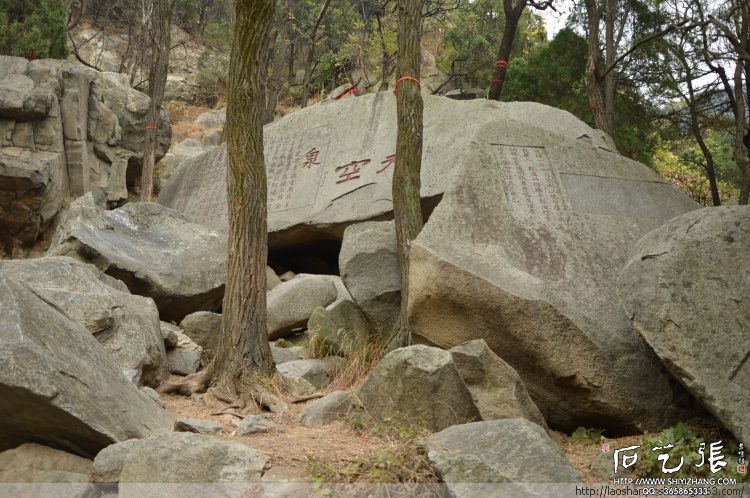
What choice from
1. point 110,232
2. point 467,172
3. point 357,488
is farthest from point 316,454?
point 110,232

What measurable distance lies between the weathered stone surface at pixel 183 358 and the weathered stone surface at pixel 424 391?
2.24 metres

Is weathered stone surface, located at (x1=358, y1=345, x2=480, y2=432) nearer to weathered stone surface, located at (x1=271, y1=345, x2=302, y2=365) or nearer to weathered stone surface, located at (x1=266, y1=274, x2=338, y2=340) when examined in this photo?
weathered stone surface, located at (x1=271, y1=345, x2=302, y2=365)

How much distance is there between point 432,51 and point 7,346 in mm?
19786

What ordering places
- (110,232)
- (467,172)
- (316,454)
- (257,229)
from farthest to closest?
(110,232)
(467,172)
(257,229)
(316,454)

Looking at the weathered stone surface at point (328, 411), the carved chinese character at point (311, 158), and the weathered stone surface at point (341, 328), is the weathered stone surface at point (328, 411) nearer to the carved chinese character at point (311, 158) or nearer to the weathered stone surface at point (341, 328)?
the weathered stone surface at point (341, 328)

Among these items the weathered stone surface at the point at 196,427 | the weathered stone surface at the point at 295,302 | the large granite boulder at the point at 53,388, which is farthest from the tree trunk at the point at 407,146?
the large granite boulder at the point at 53,388

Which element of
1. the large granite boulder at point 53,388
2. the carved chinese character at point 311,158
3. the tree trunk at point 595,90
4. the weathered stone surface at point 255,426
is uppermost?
the tree trunk at point 595,90

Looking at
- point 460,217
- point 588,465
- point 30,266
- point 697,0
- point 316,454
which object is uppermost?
point 697,0

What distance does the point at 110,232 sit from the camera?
7875 millimetres

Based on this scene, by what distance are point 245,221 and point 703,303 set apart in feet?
9.96

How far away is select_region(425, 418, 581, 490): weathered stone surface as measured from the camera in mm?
3436

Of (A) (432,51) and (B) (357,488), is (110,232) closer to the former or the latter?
(B) (357,488)

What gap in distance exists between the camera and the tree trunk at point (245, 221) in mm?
5578

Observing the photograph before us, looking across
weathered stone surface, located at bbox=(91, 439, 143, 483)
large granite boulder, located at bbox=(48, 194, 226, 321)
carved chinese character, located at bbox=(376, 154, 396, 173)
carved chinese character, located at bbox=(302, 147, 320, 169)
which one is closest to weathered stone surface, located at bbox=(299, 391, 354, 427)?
weathered stone surface, located at bbox=(91, 439, 143, 483)
